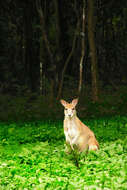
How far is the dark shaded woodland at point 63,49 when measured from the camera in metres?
25.7

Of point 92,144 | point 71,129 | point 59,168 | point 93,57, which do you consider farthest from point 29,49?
point 59,168

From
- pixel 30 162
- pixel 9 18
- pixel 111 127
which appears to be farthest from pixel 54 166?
pixel 9 18

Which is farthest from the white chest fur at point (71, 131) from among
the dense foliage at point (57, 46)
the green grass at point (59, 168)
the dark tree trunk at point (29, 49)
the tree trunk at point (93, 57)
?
the dark tree trunk at point (29, 49)

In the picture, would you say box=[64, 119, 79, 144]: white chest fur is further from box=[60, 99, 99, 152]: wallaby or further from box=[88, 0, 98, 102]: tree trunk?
box=[88, 0, 98, 102]: tree trunk

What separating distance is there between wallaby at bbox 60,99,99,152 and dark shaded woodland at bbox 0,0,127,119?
530 inches

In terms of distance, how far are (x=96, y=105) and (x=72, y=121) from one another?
13426 millimetres

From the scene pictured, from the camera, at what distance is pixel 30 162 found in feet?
30.1

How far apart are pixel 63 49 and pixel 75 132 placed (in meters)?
21.3

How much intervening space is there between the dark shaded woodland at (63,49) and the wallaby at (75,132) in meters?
13.5

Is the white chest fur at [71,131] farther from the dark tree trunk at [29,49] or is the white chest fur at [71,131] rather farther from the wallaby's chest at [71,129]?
the dark tree trunk at [29,49]

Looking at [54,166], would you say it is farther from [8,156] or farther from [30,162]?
[8,156]

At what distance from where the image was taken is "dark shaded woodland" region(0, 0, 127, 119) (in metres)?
25.7

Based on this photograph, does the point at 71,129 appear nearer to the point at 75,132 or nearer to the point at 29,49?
the point at 75,132

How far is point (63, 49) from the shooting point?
98.1ft
